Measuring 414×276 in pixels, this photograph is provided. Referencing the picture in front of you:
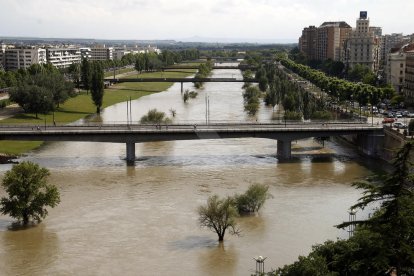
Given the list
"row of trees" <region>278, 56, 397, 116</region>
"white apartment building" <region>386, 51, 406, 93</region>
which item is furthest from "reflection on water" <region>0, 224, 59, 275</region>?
"white apartment building" <region>386, 51, 406, 93</region>

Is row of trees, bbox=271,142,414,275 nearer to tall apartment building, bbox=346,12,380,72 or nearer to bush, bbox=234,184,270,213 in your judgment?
bush, bbox=234,184,270,213

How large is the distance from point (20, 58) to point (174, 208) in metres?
98.9

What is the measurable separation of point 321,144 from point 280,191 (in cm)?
1489

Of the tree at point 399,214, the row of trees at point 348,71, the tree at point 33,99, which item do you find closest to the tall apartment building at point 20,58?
the row of trees at point 348,71

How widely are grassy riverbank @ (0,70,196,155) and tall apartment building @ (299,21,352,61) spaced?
42756 millimetres

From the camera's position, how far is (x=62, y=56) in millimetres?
136625

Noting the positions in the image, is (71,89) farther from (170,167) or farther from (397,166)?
(397,166)

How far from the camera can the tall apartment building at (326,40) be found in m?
129

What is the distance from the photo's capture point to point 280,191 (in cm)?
3167

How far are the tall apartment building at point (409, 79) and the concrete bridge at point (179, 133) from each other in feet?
69.2

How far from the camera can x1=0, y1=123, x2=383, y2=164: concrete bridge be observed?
39.1 m

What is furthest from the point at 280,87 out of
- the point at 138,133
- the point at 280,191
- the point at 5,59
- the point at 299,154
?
the point at 5,59

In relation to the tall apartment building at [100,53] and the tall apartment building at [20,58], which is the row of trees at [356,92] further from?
the tall apartment building at [100,53]

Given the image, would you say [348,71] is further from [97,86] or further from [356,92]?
[97,86]
